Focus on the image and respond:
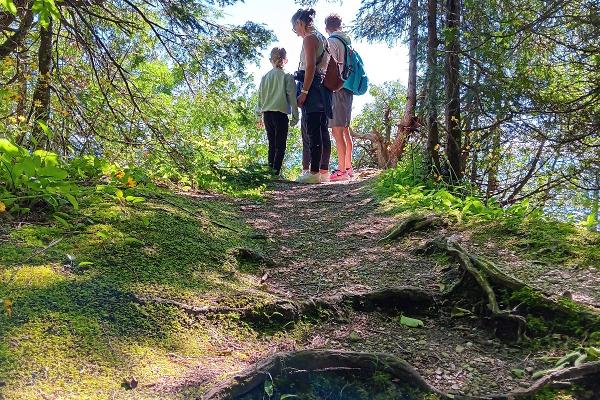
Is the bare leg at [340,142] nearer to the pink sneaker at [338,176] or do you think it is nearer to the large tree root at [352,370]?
the pink sneaker at [338,176]

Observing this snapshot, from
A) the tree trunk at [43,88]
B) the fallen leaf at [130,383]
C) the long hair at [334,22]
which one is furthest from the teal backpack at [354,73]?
the fallen leaf at [130,383]

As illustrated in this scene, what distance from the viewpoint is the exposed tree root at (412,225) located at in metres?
4.51

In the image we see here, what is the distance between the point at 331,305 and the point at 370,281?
0.65 m

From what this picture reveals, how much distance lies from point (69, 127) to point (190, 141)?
1.53 metres

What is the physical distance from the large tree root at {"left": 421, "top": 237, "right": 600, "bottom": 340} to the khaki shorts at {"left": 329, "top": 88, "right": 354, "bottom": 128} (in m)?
4.63

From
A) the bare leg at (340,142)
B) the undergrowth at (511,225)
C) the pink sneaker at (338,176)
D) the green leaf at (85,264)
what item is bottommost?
the green leaf at (85,264)

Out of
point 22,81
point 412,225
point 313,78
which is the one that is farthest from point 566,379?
point 22,81

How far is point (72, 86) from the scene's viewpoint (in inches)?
232

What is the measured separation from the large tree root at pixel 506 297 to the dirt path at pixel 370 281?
113 mm

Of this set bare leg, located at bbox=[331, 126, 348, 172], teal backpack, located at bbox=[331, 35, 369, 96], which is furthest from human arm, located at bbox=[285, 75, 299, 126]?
teal backpack, located at bbox=[331, 35, 369, 96]

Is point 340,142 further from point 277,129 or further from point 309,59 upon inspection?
Answer: point 309,59

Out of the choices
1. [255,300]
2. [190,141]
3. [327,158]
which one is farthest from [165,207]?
[327,158]

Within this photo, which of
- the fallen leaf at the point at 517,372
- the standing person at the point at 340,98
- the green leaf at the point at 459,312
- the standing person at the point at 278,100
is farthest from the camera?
the standing person at the point at 278,100

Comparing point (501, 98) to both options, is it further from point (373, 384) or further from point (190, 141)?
point (373, 384)
